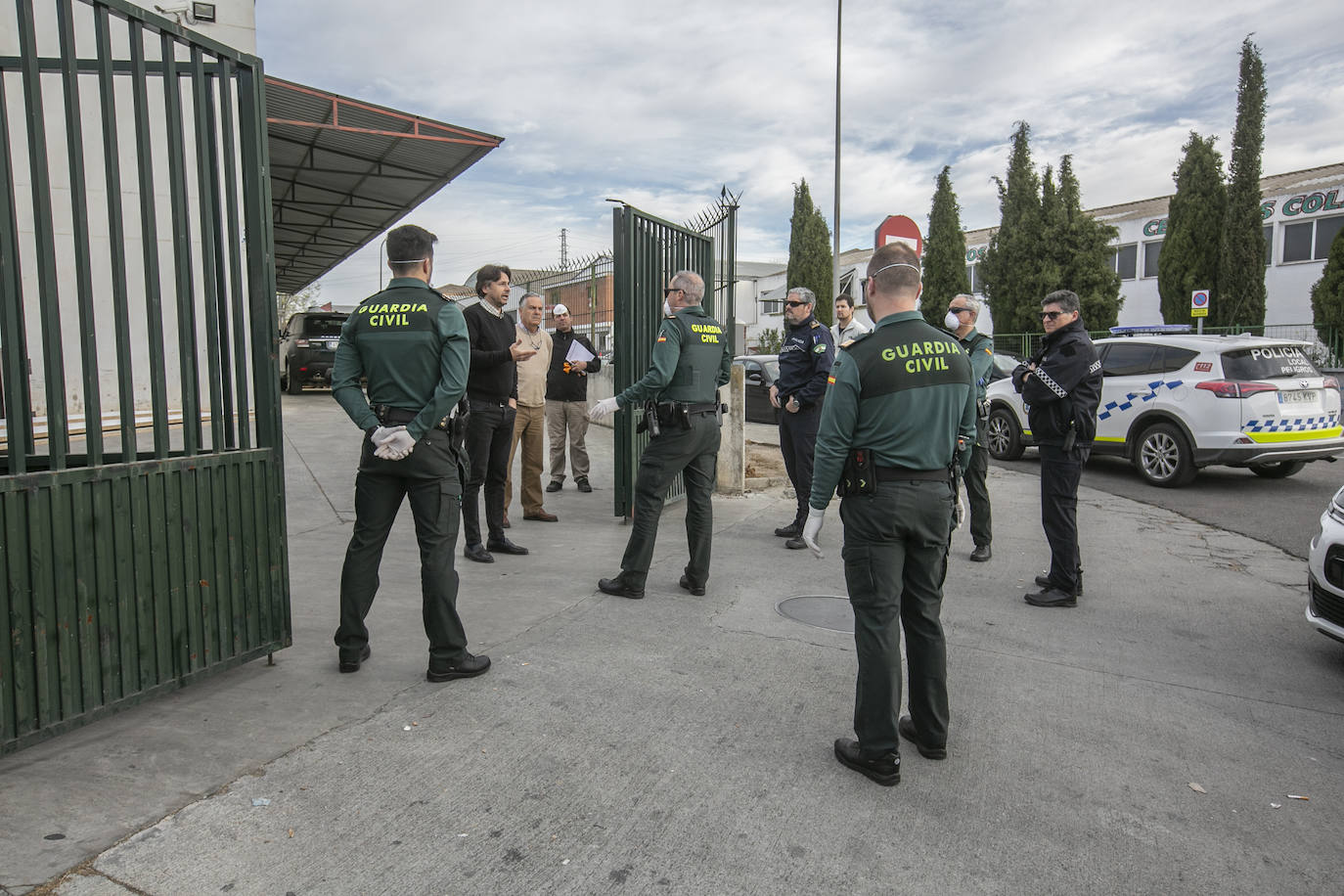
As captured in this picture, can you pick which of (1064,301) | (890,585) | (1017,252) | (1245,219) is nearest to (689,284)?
(1064,301)

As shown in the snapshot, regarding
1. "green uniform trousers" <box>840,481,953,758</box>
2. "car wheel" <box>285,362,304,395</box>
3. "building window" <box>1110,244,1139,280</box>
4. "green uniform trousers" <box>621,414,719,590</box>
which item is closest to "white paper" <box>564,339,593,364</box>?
"green uniform trousers" <box>621,414,719,590</box>

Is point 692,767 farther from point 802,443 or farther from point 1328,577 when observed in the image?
point 802,443

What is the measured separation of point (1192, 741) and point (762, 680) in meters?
1.72

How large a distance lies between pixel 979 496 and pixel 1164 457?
4.73m

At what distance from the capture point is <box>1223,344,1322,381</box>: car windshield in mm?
9133

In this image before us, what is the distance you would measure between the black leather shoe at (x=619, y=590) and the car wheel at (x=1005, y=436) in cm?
818

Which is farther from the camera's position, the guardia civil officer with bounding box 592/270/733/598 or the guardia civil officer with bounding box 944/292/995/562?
the guardia civil officer with bounding box 944/292/995/562

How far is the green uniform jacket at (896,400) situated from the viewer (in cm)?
313

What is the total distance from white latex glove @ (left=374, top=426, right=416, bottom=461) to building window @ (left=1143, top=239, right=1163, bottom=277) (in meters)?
31.5

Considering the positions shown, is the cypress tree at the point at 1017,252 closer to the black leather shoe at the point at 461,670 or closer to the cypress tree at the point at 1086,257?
the cypress tree at the point at 1086,257

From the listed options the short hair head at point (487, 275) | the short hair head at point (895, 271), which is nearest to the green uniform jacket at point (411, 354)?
the short hair head at point (895, 271)

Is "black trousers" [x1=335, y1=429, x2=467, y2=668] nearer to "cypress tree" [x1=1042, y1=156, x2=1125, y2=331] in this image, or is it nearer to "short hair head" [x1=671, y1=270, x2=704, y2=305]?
"short hair head" [x1=671, y1=270, x2=704, y2=305]

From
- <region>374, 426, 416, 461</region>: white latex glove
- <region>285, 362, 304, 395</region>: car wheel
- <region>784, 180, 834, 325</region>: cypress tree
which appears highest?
<region>784, 180, 834, 325</region>: cypress tree

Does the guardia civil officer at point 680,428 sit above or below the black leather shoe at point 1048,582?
above
